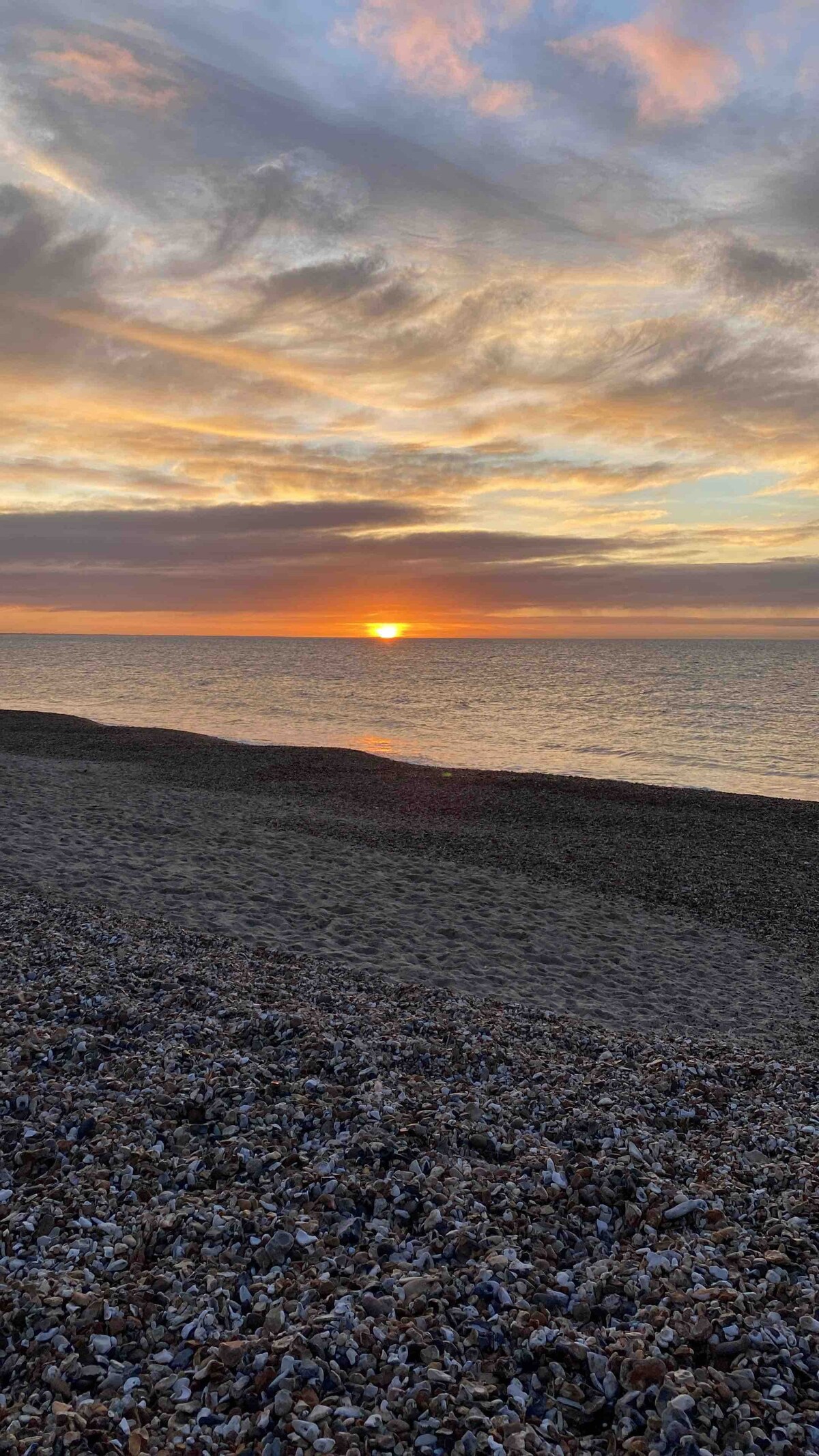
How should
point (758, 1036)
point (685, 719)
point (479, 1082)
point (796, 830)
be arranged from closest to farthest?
point (479, 1082)
point (758, 1036)
point (796, 830)
point (685, 719)

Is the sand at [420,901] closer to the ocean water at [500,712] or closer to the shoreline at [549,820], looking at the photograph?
the shoreline at [549,820]

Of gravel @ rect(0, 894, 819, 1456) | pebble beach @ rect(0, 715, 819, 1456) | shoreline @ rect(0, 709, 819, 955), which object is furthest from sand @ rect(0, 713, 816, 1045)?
gravel @ rect(0, 894, 819, 1456)

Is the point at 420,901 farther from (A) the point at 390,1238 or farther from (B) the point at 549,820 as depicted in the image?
(A) the point at 390,1238

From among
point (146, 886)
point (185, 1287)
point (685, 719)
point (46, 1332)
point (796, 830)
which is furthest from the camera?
point (685, 719)

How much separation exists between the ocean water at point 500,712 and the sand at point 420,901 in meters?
13.6

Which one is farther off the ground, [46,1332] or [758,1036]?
[46,1332]

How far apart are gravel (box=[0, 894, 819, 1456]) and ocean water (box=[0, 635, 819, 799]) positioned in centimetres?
2261

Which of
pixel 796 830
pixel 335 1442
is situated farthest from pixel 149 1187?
pixel 796 830

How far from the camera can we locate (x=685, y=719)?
49250mm

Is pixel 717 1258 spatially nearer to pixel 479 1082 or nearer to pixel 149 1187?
pixel 479 1082

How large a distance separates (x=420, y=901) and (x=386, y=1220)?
8013 millimetres

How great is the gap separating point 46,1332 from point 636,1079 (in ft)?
14.0

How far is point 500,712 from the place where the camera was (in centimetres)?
5403

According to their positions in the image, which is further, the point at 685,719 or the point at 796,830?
the point at 685,719
